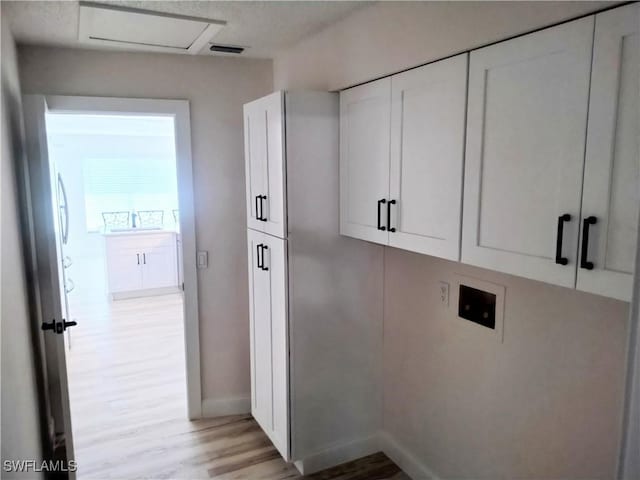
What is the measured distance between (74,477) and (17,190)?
1459 millimetres

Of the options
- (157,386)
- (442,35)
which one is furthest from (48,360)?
(442,35)

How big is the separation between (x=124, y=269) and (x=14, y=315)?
4.49 m

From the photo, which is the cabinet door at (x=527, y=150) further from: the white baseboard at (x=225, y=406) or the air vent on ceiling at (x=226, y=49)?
the white baseboard at (x=225, y=406)

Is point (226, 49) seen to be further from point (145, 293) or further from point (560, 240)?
point (145, 293)

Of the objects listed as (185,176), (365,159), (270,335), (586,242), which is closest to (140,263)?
(185,176)

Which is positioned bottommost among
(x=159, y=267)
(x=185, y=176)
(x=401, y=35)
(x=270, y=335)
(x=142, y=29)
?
(x=159, y=267)

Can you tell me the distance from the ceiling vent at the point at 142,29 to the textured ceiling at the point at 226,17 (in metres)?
0.05

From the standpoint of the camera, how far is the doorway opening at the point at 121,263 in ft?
12.1

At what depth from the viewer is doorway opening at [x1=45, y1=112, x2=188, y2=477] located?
145 inches

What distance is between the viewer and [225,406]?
3.20 metres

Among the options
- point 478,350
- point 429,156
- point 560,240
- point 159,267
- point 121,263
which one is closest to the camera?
point 560,240

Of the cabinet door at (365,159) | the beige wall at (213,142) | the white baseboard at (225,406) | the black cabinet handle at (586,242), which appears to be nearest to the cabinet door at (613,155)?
the black cabinet handle at (586,242)

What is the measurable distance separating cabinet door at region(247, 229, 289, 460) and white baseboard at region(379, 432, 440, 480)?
63 cm

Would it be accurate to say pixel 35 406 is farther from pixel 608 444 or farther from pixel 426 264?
pixel 608 444
